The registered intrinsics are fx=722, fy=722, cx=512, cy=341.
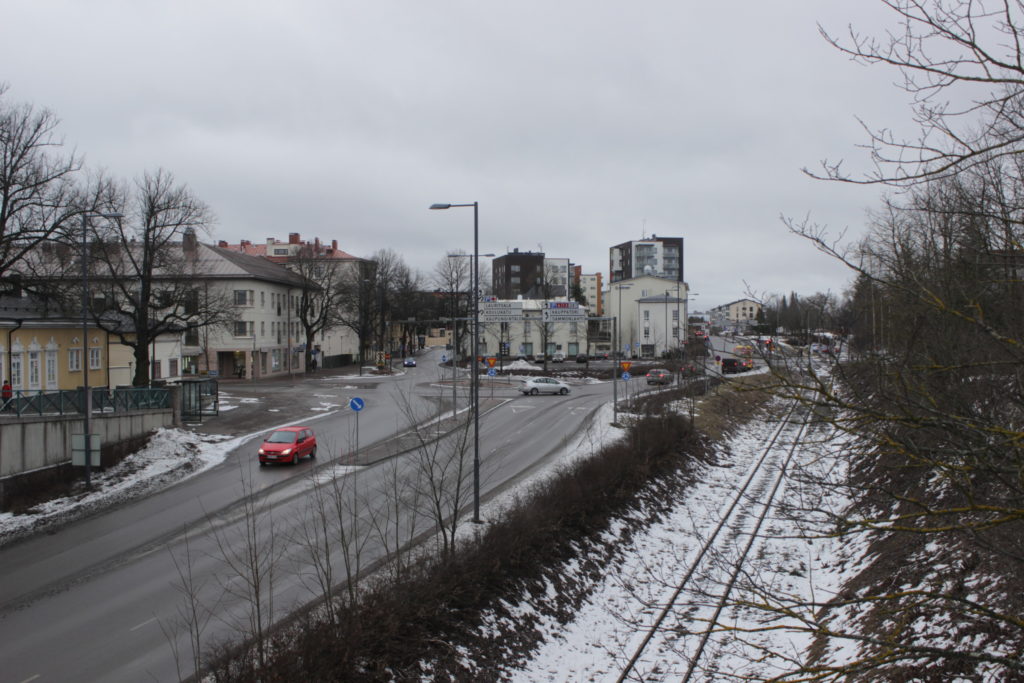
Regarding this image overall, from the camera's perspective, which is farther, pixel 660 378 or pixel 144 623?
pixel 660 378

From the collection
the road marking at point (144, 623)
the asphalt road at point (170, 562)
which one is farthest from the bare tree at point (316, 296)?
the road marking at point (144, 623)

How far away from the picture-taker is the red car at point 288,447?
2631 centimetres

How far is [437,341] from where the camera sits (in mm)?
147625

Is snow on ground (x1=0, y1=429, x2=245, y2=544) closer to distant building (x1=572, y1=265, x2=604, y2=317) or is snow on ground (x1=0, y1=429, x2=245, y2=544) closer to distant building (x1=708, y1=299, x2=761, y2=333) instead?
distant building (x1=708, y1=299, x2=761, y2=333)

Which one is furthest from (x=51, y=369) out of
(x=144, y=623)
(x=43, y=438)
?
(x=144, y=623)

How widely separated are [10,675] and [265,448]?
16.4m

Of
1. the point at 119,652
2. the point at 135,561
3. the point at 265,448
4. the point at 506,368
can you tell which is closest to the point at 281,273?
the point at 506,368

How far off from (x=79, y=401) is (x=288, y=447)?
6998mm

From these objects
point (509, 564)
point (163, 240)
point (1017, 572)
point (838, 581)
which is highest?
point (163, 240)

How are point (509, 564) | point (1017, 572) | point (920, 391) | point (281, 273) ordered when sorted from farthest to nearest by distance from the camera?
1. point (281, 273)
2. point (509, 564)
3. point (1017, 572)
4. point (920, 391)

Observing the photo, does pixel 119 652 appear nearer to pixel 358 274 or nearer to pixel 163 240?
pixel 163 240

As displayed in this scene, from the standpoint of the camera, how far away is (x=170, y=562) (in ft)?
51.2

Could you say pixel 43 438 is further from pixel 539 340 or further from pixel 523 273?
pixel 523 273

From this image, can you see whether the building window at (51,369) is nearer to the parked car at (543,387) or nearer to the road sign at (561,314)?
the road sign at (561,314)
